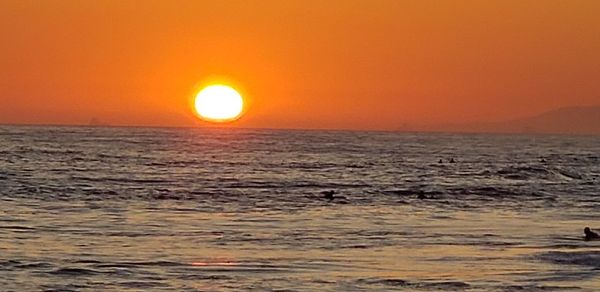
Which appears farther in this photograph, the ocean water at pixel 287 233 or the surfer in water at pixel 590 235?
the surfer in water at pixel 590 235

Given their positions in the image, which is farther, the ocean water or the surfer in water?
the surfer in water

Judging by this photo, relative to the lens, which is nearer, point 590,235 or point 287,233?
point 590,235

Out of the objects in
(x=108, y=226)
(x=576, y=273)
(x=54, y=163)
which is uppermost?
(x=54, y=163)

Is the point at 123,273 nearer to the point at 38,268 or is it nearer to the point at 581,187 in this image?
the point at 38,268

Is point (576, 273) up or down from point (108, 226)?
down

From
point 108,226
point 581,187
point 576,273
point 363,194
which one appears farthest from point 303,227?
point 581,187

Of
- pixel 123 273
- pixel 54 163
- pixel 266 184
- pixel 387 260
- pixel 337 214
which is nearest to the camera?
pixel 123 273

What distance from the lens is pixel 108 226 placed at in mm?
29797

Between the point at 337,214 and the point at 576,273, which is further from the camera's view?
the point at 337,214

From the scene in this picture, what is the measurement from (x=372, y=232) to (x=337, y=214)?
6519 mm

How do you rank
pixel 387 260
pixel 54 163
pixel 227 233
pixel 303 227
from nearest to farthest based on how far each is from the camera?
1. pixel 387 260
2. pixel 227 233
3. pixel 303 227
4. pixel 54 163

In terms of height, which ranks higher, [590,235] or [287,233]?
[287,233]

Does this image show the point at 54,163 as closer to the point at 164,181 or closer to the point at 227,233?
the point at 164,181

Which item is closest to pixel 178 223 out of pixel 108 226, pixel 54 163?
pixel 108 226
